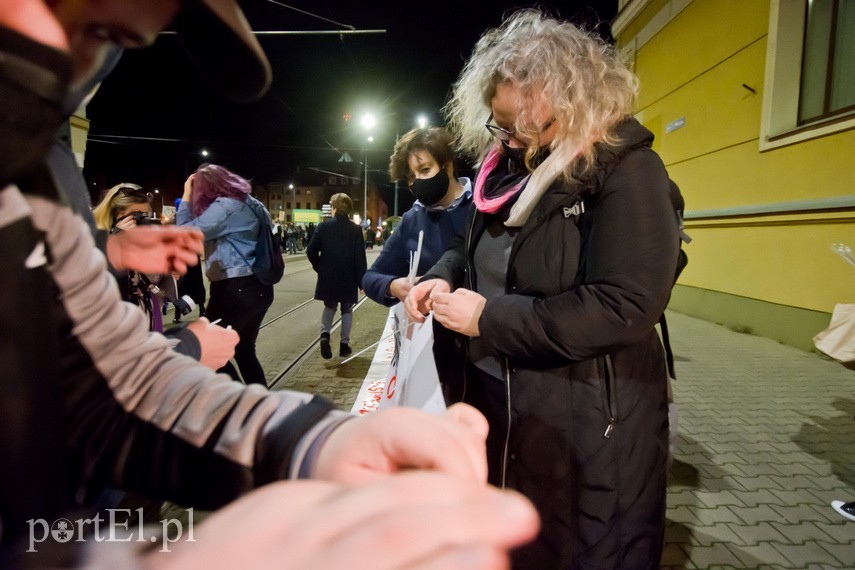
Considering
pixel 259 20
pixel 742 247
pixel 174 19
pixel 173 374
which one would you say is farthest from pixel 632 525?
pixel 259 20

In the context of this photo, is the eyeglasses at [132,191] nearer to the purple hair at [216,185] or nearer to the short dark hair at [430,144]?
the purple hair at [216,185]

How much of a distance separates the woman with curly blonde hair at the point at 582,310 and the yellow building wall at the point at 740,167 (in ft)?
20.1

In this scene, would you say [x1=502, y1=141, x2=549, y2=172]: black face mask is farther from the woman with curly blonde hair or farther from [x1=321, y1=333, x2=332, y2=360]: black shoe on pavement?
[x1=321, y1=333, x2=332, y2=360]: black shoe on pavement

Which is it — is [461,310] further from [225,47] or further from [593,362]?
[225,47]

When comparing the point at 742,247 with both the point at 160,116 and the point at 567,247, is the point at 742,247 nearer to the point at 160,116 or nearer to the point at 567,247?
the point at 567,247

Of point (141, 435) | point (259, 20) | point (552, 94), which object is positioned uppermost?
point (259, 20)

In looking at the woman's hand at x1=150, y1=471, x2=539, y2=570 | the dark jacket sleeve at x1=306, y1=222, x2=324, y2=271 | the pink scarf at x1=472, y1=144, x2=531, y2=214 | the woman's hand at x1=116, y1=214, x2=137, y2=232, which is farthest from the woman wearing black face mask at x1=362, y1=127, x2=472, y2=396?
the dark jacket sleeve at x1=306, y1=222, x2=324, y2=271

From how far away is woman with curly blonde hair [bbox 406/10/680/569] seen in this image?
135 cm

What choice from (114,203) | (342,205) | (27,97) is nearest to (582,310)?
(27,97)

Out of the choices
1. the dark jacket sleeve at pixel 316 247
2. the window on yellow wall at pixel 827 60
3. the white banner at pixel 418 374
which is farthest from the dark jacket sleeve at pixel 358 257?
the window on yellow wall at pixel 827 60

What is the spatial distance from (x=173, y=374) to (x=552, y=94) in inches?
53.1

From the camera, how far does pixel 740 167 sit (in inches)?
305

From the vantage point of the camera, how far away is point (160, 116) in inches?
931

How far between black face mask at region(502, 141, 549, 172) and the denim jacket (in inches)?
120
